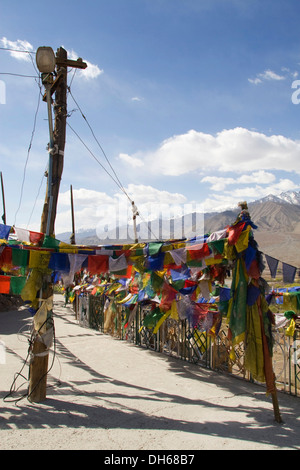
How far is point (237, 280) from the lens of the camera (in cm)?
597

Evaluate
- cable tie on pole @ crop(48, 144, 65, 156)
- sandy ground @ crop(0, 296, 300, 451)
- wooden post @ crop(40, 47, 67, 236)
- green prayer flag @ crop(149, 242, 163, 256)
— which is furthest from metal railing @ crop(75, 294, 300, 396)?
cable tie on pole @ crop(48, 144, 65, 156)

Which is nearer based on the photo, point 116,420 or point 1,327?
point 116,420

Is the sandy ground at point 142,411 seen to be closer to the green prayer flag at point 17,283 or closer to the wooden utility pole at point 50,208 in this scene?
the wooden utility pole at point 50,208

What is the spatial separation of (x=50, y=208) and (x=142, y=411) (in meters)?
4.29

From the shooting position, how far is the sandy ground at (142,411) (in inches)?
192

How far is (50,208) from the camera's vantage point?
7.07 meters

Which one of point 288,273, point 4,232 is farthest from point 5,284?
point 288,273

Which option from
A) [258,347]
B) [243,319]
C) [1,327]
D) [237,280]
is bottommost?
[1,327]

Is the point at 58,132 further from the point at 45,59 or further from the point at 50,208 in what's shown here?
the point at 50,208

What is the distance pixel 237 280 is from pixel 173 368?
4.08m

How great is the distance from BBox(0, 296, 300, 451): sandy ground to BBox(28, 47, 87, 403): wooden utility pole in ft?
1.61

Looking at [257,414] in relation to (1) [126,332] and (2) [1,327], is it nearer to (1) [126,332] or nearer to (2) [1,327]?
(1) [126,332]
